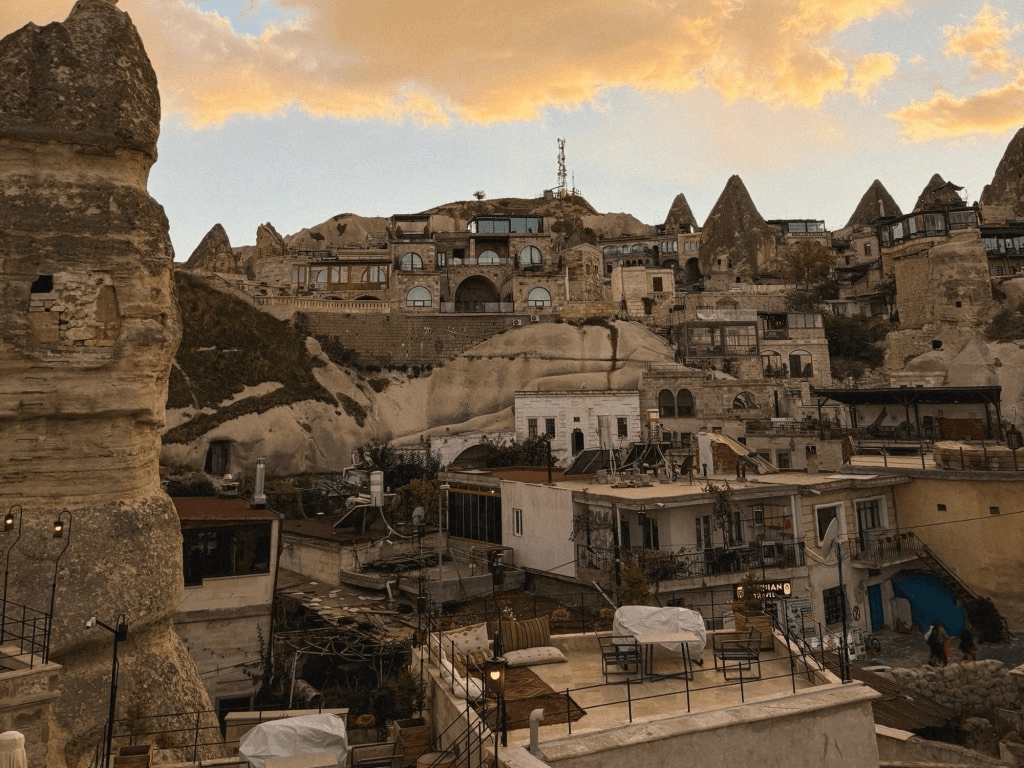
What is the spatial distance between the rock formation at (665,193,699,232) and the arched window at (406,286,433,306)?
42.2 metres

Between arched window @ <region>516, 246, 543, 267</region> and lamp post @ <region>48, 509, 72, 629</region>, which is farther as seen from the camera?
arched window @ <region>516, 246, 543, 267</region>

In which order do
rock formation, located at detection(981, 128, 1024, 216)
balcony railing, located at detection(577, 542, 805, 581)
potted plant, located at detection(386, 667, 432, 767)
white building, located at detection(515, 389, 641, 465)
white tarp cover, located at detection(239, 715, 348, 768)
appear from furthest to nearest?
1. rock formation, located at detection(981, 128, 1024, 216)
2. white building, located at detection(515, 389, 641, 465)
3. balcony railing, located at detection(577, 542, 805, 581)
4. potted plant, located at detection(386, 667, 432, 767)
5. white tarp cover, located at detection(239, 715, 348, 768)

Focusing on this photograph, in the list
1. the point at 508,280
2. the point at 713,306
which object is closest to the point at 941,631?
the point at 713,306

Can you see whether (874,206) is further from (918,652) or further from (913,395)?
(918,652)

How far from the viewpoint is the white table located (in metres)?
10.0

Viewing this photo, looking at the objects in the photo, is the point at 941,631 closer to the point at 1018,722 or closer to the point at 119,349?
the point at 1018,722

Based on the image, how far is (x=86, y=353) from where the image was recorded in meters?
11.0

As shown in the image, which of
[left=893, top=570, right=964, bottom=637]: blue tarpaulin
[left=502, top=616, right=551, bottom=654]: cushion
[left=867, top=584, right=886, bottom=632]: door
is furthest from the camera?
Answer: [left=867, top=584, right=886, bottom=632]: door

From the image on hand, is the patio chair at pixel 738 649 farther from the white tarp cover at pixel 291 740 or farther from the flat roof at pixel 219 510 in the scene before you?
the flat roof at pixel 219 510

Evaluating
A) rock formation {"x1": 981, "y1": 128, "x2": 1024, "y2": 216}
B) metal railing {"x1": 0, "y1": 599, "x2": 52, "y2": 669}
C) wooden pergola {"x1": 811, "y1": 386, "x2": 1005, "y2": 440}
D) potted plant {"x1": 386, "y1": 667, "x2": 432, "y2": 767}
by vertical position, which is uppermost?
rock formation {"x1": 981, "y1": 128, "x2": 1024, "y2": 216}

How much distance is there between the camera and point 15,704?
8016mm

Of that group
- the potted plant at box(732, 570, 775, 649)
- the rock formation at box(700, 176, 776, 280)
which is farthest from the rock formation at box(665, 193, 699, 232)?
the potted plant at box(732, 570, 775, 649)

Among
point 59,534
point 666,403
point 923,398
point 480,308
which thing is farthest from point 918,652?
point 480,308

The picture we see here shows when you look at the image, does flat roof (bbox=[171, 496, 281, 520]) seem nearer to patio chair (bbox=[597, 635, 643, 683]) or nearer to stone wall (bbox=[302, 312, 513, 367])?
patio chair (bbox=[597, 635, 643, 683])
